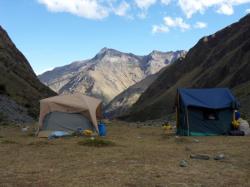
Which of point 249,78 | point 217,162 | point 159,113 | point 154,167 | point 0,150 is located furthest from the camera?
point 159,113

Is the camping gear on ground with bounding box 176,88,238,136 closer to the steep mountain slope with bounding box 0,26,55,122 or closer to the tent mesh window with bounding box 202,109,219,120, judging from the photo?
the tent mesh window with bounding box 202,109,219,120

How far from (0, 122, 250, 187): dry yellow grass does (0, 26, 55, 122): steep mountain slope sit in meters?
25.0

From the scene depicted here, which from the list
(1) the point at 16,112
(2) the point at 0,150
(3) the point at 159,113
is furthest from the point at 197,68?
(2) the point at 0,150

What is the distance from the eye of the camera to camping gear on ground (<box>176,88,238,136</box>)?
26562mm

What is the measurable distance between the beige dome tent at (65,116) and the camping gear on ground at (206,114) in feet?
16.6

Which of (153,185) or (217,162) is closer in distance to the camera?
(153,185)

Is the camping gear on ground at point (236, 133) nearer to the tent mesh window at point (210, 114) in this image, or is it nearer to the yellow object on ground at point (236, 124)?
the yellow object on ground at point (236, 124)

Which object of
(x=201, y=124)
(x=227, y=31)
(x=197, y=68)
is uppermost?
(x=227, y=31)

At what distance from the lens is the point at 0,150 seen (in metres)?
17.9

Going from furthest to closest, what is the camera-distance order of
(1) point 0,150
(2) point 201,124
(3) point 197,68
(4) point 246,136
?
(3) point 197,68, (2) point 201,124, (4) point 246,136, (1) point 0,150

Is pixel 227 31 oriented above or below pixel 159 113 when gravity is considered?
above

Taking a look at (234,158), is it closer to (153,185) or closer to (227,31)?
(153,185)

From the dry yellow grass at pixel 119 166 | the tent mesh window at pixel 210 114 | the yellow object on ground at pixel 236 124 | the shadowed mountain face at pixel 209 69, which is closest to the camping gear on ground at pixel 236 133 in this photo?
the yellow object on ground at pixel 236 124

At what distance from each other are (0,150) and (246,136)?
12891 mm
